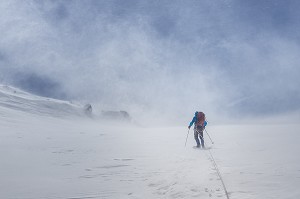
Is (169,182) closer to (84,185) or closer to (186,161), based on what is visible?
(84,185)

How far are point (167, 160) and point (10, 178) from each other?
19.9 feet

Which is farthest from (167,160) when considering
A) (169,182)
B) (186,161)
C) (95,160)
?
(169,182)

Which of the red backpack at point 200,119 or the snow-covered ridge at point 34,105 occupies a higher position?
the snow-covered ridge at point 34,105

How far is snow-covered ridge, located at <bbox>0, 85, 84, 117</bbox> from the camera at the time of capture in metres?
99.1

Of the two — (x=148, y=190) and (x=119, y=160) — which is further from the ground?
(x=119, y=160)

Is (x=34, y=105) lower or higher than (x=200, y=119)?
higher

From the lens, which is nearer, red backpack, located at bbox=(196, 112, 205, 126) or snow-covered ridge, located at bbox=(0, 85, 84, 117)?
red backpack, located at bbox=(196, 112, 205, 126)

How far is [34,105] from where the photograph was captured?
112 meters

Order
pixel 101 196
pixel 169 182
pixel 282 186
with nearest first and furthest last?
pixel 282 186 → pixel 101 196 → pixel 169 182

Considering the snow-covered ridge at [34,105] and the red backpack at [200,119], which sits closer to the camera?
the red backpack at [200,119]

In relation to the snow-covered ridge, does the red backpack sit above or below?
below

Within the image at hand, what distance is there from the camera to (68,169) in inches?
458

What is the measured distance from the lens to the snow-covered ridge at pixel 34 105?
9912 cm

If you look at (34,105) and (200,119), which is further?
(34,105)
